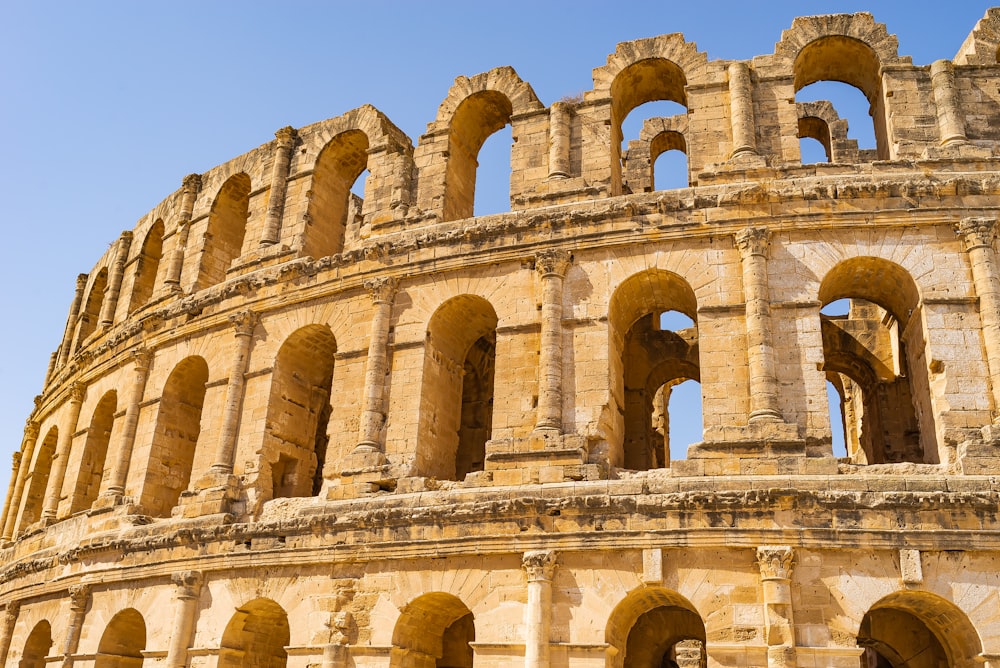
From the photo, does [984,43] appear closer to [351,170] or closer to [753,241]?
[753,241]

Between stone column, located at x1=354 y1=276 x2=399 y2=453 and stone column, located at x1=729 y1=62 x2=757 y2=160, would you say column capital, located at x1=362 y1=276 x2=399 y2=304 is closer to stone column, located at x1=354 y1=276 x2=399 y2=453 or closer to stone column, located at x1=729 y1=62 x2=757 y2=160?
stone column, located at x1=354 y1=276 x2=399 y2=453

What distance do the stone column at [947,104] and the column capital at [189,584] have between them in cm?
1262

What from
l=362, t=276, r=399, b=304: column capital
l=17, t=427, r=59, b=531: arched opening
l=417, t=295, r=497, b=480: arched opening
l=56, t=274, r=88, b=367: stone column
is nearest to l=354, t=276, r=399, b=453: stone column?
l=362, t=276, r=399, b=304: column capital

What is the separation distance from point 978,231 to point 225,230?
544 inches

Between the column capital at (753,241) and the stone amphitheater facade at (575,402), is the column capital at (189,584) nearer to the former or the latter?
the stone amphitheater facade at (575,402)

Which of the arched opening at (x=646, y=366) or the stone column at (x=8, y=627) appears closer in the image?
the arched opening at (x=646, y=366)

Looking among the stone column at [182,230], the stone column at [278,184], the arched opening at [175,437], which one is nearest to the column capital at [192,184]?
the stone column at [182,230]

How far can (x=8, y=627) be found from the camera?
17672 mm

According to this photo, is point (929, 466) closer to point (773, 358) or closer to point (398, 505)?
point (773, 358)

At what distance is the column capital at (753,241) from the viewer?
1262cm

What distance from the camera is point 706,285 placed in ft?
41.8

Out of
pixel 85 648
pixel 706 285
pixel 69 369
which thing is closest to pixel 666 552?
pixel 706 285

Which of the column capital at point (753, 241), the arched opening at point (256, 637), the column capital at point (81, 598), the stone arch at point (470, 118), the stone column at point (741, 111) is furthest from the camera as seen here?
the stone arch at point (470, 118)

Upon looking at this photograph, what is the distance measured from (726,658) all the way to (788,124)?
780 centimetres
